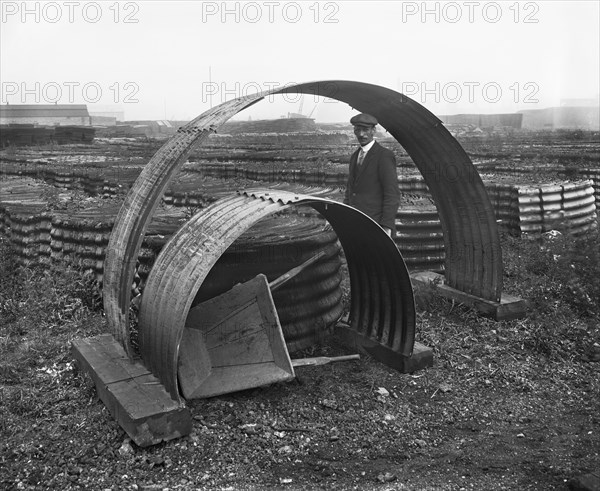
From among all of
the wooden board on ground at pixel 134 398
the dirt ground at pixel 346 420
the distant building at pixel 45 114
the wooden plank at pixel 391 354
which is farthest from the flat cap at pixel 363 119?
the distant building at pixel 45 114

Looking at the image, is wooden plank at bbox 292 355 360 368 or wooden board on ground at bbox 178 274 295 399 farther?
wooden plank at bbox 292 355 360 368

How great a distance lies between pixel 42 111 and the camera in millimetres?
48969

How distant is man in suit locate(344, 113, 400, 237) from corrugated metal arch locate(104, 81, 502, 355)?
256mm

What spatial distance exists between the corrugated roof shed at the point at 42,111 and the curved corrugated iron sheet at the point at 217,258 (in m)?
46.9

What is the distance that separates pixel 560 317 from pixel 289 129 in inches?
1438

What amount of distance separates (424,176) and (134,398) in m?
3.48

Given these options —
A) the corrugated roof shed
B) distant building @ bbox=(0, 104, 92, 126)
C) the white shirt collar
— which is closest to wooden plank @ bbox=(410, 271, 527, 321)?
the white shirt collar

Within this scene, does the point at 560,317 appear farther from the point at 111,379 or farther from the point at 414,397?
the point at 111,379

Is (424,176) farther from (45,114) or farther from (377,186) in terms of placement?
(45,114)

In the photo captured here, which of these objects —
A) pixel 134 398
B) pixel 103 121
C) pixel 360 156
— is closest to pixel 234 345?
pixel 134 398

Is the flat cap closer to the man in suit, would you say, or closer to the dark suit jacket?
the man in suit

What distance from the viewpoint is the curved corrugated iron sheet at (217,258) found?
3.86 metres

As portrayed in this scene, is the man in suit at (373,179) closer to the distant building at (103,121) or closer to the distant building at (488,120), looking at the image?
the distant building at (488,120)

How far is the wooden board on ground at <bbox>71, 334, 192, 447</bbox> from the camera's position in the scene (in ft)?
12.4
